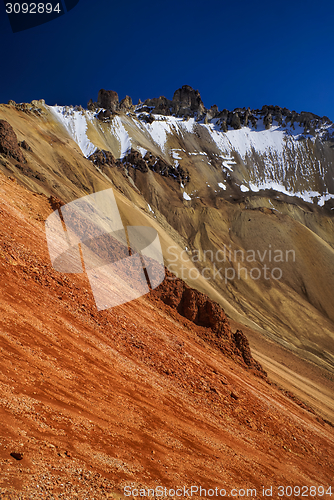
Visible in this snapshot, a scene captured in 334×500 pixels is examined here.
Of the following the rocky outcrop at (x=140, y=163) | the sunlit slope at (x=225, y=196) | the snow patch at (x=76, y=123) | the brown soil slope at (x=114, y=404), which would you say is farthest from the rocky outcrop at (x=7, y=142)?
the snow patch at (x=76, y=123)

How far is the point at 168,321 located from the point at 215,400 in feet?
15.3

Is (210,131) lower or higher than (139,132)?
higher

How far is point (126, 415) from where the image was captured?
6691 millimetres

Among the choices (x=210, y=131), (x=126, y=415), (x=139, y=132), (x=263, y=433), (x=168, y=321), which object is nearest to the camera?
(x=126, y=415)

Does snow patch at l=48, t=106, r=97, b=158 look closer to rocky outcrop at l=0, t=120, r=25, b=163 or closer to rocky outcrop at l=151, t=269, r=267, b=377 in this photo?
rocky outcrop at l=0, t=120, r=25, b=163

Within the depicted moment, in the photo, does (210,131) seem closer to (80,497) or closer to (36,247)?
(36,247)

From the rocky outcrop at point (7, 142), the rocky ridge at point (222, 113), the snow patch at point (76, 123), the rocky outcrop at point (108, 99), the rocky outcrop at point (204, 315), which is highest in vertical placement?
the rocky ridge at point (222, 113)

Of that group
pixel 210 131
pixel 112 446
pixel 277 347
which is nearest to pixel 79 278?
pixel 112 446

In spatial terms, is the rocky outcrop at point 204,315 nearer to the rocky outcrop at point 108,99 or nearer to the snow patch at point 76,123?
the snow patch at point 76,123

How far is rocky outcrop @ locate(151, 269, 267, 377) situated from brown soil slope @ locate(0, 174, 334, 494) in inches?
71.7

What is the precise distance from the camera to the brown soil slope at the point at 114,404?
180 inches

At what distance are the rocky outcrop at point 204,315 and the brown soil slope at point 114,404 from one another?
1821 mm

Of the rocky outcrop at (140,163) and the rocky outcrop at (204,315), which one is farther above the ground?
the rocky outcrop at (140,163)

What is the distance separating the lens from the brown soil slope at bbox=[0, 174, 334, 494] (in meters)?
4.58
